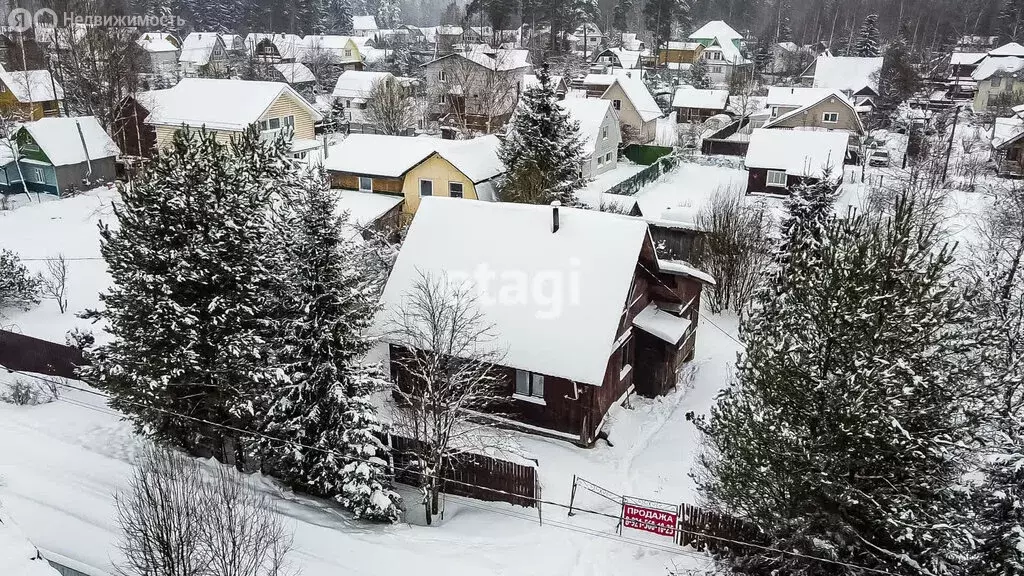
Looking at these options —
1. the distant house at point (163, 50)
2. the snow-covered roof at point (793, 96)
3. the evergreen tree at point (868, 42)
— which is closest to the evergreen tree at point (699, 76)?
the evergreen tree at point (868, 42)

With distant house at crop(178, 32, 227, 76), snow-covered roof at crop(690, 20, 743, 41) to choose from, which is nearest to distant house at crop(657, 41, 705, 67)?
snow-covered roof at crop(690, 20, 743, 41)

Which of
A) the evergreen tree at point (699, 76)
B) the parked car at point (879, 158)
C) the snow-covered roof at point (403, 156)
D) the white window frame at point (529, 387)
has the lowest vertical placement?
the white window frame at point (529, 387)

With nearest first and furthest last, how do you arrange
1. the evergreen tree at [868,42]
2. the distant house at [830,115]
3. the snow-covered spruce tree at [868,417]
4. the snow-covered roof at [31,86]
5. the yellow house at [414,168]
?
1. the snow-covered spruce tree at [868,417]
2. the yellow house at [414,168]
3. the snow-covered roof at [31,86]
4. the distant house at [830,115]
5. the evergreen tree at [868,42]

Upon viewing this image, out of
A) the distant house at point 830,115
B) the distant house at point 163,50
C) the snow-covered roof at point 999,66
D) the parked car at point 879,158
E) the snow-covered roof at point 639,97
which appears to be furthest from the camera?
the distant house at point 163,50

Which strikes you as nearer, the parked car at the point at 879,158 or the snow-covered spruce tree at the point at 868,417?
the snow-covered spruce tree at the point at 868,417

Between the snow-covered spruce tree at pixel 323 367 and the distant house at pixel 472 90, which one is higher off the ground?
the distant house at pixel 472 90

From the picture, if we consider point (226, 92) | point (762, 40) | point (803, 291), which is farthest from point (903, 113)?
point (803, 291)

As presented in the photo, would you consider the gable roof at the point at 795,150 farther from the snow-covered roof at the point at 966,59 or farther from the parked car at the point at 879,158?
the snow-covered roof at the point at 966,59
